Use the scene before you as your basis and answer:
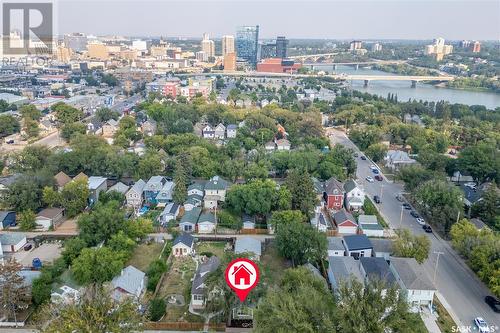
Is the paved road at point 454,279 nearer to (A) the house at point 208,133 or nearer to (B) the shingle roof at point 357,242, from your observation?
(B) the shingle roof at point 357,242

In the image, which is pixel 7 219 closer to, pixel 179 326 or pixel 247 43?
pixel 179 326

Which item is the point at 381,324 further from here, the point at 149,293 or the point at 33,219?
the point at 33,219

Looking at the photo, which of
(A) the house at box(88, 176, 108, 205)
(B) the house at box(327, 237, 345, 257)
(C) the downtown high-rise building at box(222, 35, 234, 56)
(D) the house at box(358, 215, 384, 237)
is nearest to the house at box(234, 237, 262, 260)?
(B) the house at box(327, 237, 345, 257)

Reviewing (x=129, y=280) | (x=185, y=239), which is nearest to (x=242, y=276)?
(x=129, y=280)

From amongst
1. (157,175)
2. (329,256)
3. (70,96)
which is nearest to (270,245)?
(329,256)

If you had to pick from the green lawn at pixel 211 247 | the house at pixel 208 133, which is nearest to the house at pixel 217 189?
the green lawn at pixel 211 247

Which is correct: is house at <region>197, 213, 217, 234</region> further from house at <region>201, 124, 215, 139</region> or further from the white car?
house at <region>201, 124, 215, 139</region>
